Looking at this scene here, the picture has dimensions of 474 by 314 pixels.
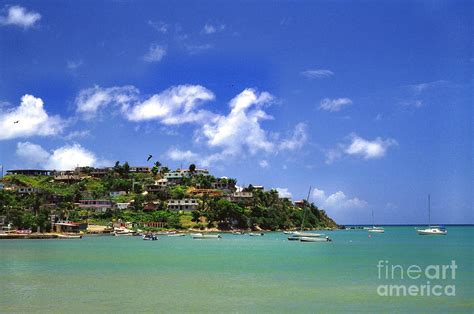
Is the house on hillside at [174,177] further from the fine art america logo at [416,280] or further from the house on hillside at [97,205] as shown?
the fine art america logo at [416,280]

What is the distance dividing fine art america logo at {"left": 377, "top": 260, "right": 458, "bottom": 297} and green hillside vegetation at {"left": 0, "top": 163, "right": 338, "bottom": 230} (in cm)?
7101

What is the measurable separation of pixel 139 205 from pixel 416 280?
95.5 meters

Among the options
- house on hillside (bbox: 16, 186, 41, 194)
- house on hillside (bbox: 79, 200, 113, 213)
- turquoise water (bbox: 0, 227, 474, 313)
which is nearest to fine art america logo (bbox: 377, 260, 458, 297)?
turquoise water (bbox: 0, 227, 474, 313)

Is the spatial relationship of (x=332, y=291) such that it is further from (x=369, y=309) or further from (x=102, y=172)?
(x=102, y=172)

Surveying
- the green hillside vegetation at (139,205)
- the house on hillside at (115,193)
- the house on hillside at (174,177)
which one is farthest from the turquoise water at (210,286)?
the house on hillside at (174,177)

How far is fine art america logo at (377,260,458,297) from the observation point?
90.3ft

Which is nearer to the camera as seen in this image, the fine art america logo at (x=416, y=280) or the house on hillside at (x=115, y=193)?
the fine art america logo at (x=416, y=280)

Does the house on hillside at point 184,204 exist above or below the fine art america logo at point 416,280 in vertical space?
above

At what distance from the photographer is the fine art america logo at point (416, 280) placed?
27.5 m

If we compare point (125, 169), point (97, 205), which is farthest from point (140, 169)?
point (97, 205)

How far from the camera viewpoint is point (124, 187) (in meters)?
136

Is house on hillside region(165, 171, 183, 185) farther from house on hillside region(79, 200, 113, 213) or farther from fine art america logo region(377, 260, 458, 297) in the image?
fine art america logo region(377, 260, 458, 297)

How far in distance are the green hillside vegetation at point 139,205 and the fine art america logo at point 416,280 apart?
7101cm

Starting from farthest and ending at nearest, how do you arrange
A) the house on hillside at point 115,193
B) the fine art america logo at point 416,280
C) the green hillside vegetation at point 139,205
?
the house on hillside at point 115,193 < the green hillside vegetation at point 139,205 < the fine art america logo at point 416,280
